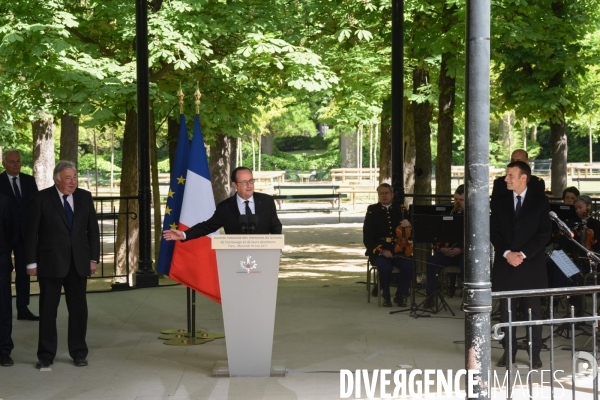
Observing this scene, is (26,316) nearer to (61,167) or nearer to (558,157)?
(61,167)

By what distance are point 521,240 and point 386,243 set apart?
155 inches

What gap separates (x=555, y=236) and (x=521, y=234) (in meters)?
3.50

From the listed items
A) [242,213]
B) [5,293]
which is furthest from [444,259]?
[5,293]

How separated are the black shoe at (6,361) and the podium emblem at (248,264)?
2.78 metres

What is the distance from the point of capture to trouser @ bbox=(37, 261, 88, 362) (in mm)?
9125

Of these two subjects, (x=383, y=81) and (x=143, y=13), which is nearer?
(x=143, y=13)

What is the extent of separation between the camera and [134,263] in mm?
17328

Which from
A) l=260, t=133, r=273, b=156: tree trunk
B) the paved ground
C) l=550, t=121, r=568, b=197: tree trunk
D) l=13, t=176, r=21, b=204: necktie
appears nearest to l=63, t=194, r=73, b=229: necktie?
the paved ground

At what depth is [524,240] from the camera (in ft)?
29.3

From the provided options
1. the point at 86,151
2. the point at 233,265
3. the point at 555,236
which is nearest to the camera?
the point at 233,265

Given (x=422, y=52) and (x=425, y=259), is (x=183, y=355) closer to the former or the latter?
(x=425, y=259)

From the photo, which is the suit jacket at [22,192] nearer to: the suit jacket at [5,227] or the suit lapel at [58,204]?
the suit jacket at [5,227]

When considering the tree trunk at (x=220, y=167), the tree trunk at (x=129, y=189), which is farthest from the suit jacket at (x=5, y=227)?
the tree trunk at (x=220, y=167)

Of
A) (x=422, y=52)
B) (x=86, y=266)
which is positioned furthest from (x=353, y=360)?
(x=422, y=52)
